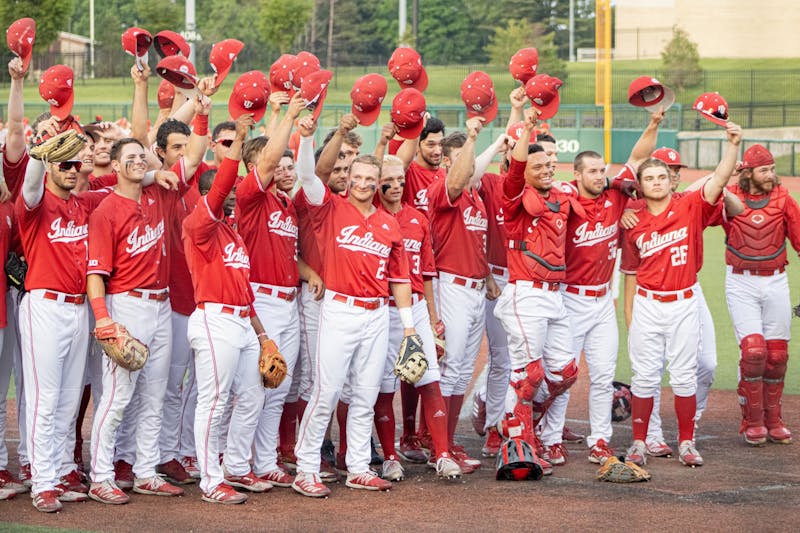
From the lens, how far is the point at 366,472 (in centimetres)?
636

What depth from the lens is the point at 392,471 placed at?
6.53 meters

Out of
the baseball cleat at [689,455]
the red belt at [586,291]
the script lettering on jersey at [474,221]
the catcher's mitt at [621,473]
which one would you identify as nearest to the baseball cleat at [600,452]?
the catcher's mitt at [621,473]

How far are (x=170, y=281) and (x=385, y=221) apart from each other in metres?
1.35

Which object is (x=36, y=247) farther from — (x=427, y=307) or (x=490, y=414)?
(x=490, y=414)

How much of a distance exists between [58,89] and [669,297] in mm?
3958

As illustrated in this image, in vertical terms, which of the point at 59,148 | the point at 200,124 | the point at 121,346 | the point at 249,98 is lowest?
the point at 121,346

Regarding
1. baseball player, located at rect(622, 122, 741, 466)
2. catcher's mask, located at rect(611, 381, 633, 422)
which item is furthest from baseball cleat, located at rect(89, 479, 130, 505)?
catcher's mask, located at rect(611, 381, 633, 422)

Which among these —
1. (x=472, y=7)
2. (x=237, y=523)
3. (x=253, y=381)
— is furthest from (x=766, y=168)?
(x=472, y=7)

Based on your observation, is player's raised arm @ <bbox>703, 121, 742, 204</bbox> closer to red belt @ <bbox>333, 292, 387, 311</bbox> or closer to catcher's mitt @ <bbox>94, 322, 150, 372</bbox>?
red belt @ <bbox>333, 292, 387, 311</bbox>

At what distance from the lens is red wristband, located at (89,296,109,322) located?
5.82m

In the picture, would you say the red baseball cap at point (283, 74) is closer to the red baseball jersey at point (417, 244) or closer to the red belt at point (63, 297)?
the red baseball jersey at point (417, 244)

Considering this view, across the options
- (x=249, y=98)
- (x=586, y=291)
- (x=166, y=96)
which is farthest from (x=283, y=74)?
(x=586, y=291)

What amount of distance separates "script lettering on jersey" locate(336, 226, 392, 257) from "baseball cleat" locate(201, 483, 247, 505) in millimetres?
1510

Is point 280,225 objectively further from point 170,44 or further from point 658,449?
point 658,449
